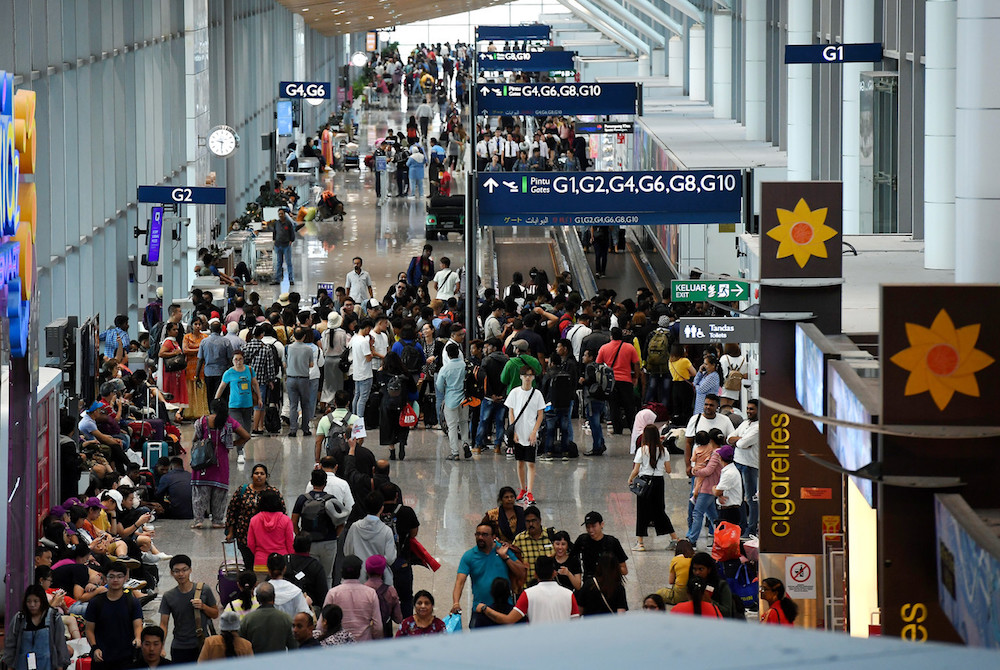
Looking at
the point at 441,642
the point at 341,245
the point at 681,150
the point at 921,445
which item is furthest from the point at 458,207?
the point at 441,642

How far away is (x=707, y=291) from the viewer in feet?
40.9

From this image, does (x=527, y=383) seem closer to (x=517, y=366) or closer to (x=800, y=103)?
(x=517, y=366)

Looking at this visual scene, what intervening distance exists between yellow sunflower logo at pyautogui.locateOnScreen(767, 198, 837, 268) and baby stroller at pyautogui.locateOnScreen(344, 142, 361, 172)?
3881 cm

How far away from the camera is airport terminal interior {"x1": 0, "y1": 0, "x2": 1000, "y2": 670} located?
6.60 meters

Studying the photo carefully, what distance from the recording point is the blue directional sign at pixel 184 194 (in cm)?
2125

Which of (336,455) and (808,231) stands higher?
(808,231)

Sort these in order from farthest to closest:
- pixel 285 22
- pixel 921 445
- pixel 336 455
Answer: pixel 285 22 → pixel 336 455 → pixel 921 445

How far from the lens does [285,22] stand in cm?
4828

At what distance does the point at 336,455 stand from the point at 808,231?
507 centimetres

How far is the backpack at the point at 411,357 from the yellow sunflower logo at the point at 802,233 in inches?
326

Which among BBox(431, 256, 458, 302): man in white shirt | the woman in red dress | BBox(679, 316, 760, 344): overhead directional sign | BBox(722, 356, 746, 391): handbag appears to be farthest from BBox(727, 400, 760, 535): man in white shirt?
BBox(431, 256, 458, 302): man in white shirt

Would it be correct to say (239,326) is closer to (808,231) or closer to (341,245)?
(808,231)

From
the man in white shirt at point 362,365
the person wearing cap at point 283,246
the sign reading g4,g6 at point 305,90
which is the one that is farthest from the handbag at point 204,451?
the sign reading g4,g6 at point 305,90

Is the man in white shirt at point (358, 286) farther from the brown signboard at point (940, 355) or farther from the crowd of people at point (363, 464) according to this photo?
the brown signboard at point (940, 355)
